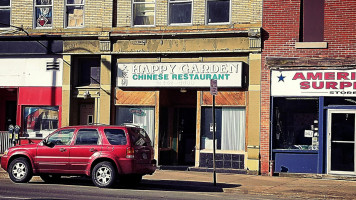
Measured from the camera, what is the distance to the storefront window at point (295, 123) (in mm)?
20047

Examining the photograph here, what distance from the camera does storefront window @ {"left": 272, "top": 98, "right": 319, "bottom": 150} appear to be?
20.0m

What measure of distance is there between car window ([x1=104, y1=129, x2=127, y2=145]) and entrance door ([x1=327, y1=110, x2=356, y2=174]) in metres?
7.47

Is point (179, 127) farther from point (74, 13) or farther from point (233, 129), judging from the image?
point (74, 13)

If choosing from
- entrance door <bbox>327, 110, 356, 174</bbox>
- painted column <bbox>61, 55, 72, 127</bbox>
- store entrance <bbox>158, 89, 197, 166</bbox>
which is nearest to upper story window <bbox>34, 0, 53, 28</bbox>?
painted column <bbox>61, 55, 72, 127</bbox>

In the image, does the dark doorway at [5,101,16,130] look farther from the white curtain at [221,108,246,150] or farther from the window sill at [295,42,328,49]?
the window sill at [295,42,328,49]

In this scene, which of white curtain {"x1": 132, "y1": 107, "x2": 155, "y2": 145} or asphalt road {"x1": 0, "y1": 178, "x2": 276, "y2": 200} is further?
white curtain {"x1": 132, "y1": 107, "x2": 155, "y2": 145}

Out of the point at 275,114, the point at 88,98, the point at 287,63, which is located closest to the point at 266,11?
the point at 287,63

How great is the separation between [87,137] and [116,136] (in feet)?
2.76

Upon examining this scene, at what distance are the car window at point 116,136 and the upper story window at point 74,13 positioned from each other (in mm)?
7842

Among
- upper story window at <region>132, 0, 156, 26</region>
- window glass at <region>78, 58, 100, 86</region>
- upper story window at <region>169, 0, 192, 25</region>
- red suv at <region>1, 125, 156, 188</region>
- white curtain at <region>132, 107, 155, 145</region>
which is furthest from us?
window glass at <region>78, 58, 100, 86</region>

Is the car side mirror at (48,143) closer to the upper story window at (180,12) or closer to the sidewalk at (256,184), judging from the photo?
the sidewalk at (256,184)

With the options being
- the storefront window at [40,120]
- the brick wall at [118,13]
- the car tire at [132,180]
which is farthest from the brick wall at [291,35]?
the storefront window at [40,120]

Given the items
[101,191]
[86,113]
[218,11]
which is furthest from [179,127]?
[101,191]

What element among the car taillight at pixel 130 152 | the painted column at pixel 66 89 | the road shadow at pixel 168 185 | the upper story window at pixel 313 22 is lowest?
the road shadow at pixel 168 185
